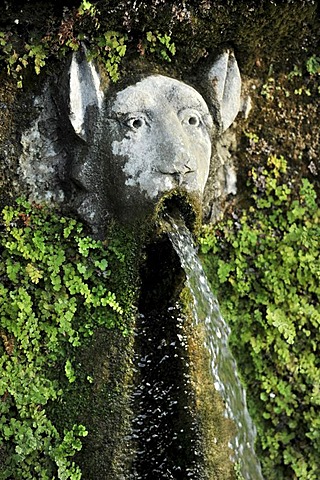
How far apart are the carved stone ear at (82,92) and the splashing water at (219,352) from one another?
437 mm

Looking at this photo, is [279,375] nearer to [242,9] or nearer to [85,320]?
[85,320]

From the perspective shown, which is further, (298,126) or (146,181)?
(298,126)

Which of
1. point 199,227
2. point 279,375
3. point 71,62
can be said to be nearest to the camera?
point 71,62

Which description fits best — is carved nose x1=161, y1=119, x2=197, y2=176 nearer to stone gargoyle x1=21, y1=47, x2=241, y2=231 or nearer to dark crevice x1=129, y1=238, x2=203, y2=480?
stone gargoyle x1=21, y1=47, x2=241, y2=231

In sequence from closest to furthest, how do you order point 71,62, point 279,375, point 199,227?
1. point 71,62
2. point 199,227
3. point 279,375

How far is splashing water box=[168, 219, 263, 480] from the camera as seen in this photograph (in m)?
3.06

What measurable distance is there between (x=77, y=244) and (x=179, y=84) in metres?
0.63

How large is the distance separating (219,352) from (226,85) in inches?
36.4

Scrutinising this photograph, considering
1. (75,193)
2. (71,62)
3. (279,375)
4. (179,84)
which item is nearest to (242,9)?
(179,84)

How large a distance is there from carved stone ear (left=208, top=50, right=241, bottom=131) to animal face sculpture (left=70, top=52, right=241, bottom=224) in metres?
0.17

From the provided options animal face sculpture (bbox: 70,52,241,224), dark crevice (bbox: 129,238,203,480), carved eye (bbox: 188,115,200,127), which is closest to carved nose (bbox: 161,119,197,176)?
animal face sculpture (bbox: 70,52,241,224)

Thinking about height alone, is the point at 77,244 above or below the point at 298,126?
below

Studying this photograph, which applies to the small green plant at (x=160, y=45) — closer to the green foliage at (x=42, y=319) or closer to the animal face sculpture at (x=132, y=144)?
the animal face sculpture at (x=132, y=144)

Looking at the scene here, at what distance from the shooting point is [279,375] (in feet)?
11.5
